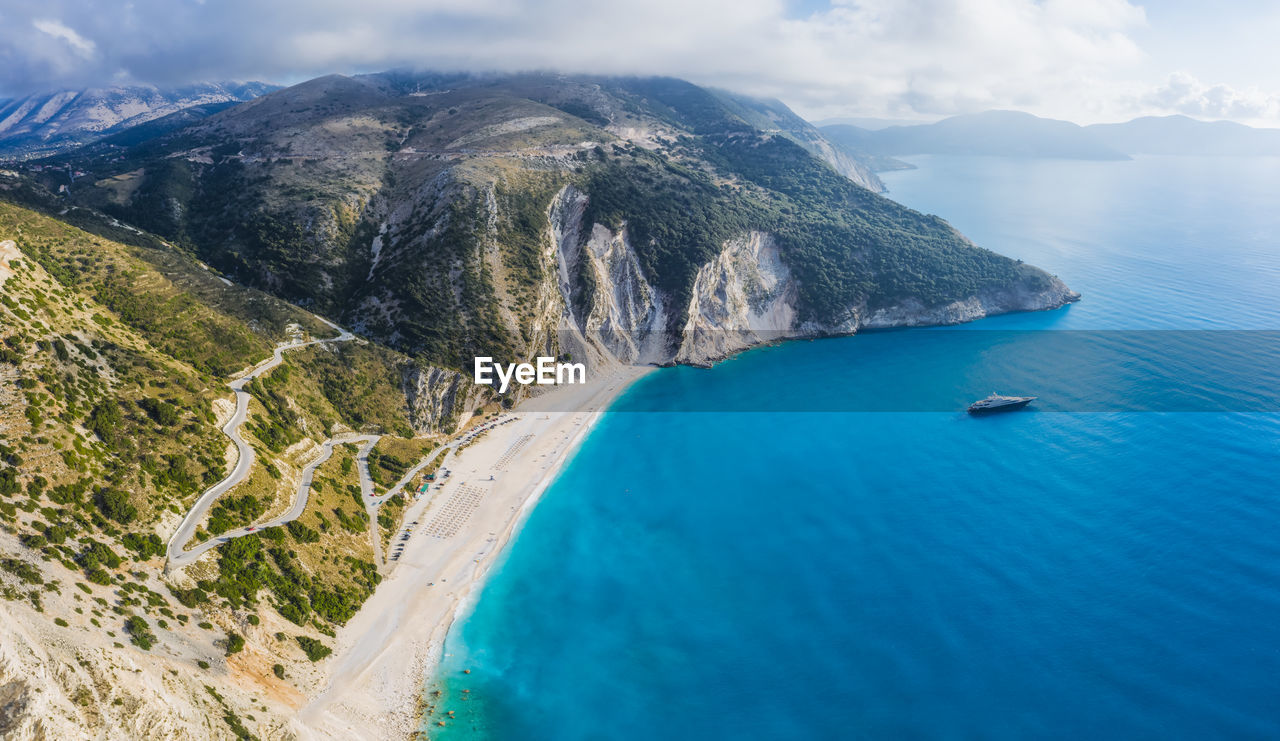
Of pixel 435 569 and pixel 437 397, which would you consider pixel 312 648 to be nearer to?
pixel 435 569

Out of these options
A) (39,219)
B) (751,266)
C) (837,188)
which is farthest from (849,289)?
(39,219)

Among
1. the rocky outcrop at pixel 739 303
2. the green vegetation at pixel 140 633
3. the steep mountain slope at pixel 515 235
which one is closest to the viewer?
the green vegetation at pixel 140 633

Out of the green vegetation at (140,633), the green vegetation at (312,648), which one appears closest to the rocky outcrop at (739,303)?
the green vegetation at (312,648)

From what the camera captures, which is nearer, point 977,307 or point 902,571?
point 902,571

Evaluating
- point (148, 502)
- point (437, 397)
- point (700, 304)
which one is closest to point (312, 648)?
point (148, 502)

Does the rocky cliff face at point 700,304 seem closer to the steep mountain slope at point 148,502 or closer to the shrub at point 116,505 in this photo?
the steep mountain slope at point 148,502

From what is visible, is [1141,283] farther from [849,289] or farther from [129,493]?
[129,493]
